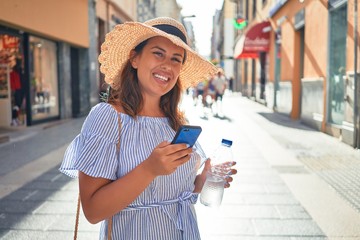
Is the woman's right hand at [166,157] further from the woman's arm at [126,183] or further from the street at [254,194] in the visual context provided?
the street at [254,194]

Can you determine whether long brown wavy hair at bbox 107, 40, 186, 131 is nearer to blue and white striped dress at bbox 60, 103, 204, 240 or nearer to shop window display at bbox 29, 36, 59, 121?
blue and white striped dress at bbox 60, 103, 204, 240

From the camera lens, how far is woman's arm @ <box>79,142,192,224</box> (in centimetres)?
146

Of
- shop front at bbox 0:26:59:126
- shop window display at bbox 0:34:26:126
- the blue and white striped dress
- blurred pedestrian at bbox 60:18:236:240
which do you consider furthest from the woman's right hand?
shop window display at bbox 0:34:26:126

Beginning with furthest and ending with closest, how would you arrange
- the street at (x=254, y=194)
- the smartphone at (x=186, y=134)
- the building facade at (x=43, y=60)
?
1. the building facade at (x=43, y=60)
2. the street at (x=254, y=194)
3. the smartphone at (x=186, y=134)

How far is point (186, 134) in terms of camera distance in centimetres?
146

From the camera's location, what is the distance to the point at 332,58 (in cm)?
996

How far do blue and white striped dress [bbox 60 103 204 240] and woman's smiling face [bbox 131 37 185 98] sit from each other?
0.16 metres

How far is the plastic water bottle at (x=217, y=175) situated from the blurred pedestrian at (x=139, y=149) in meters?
0.05

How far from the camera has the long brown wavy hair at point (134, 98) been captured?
1.78 m

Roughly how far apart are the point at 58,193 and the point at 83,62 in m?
11.5

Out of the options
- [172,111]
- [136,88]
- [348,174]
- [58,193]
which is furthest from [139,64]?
[348,174]

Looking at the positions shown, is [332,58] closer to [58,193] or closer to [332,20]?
[332,20]

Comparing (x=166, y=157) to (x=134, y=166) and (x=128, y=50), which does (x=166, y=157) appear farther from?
Result: (x=128, y=50)

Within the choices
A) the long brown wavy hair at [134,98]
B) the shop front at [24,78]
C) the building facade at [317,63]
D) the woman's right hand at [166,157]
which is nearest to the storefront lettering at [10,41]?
the shop front at [24,78]
